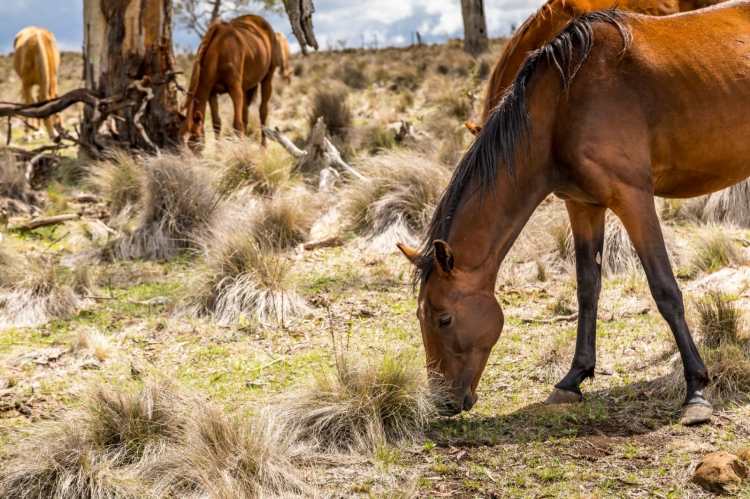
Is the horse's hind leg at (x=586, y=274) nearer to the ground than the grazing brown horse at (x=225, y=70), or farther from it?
nearer to the ground

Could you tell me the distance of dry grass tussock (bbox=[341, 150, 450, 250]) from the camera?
869 centimetres

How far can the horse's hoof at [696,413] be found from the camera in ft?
14.6

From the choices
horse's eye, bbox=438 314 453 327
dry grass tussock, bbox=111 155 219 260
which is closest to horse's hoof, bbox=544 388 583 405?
horse's eye, bbox=438 314 453 327

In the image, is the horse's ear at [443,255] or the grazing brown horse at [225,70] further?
the grazing brown horse at [225,70]

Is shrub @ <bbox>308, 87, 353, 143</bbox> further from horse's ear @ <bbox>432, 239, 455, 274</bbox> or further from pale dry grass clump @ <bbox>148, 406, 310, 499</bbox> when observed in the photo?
pale dry grass clump @ <bbox>148, 406, 310, 499</bbox>

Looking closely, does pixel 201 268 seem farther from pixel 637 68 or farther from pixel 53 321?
pixel 637 68

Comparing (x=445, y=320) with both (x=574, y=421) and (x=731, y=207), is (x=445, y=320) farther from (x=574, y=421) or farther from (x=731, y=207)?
(x=731, y=207)

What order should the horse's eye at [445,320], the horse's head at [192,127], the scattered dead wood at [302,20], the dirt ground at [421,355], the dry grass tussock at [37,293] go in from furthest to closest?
1. the horse's head at [192,127]
2. the dry grass tussock at [37,293]
3. the scattered dead wood at [302,20]
4. the horse's eye at [445,320]
5. the dirt ground at [421,355]

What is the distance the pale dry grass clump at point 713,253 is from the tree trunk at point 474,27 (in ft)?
44.0

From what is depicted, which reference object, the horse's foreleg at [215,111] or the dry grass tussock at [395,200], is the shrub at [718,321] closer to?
the dry grass tussock at [395,200]

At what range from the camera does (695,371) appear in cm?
459

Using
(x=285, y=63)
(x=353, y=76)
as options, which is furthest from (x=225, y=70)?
(x=285, y=63)

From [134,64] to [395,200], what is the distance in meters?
4.52

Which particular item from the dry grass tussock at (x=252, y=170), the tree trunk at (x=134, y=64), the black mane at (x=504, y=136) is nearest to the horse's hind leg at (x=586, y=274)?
the black mane at (x=504, y=136)
